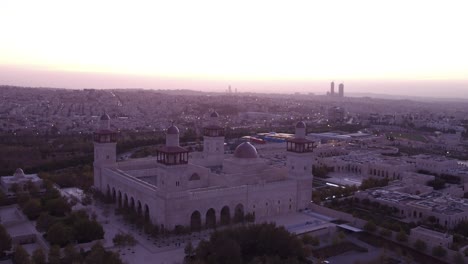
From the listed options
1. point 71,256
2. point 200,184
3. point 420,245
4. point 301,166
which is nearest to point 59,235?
point 71,256

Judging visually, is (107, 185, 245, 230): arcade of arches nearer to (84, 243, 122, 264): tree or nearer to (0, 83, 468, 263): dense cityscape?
(0, 83, 468, 263): dense cityscape

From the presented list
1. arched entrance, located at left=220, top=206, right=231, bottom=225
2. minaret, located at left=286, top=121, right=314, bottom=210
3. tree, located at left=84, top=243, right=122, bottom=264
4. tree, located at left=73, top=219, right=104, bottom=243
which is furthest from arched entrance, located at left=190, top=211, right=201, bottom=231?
minaret, located at left=286, top=121, right=314, bottom=210

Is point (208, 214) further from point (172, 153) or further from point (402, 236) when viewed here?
point (402, 236)

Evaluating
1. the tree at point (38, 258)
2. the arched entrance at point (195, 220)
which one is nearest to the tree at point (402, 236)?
the arched entrance at point (195, 220)

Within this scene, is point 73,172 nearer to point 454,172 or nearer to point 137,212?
point 137,212

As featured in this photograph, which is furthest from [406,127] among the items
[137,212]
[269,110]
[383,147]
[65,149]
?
[137,212]
